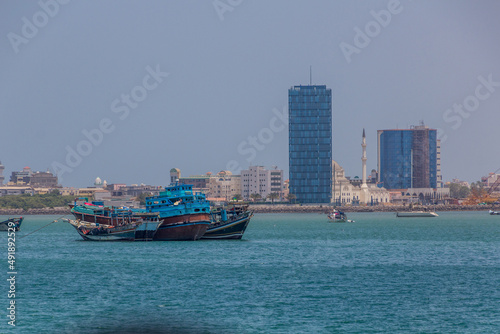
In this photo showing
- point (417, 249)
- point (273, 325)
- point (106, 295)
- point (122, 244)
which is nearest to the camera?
point (273, 325)

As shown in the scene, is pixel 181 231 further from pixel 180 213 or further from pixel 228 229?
pixel 228 229

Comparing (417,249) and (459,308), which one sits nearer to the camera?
(459,308)

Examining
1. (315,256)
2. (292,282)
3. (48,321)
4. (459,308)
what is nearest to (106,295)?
(48,321)

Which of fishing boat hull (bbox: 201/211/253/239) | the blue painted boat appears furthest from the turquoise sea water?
fishing boat hull (bbox: 201/211/253/239)

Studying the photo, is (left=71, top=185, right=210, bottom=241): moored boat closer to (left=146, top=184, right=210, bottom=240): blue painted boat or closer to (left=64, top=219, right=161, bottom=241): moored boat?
(left=146, top=184, right=210, bottom=240): blue painted boat

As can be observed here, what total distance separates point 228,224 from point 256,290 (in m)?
54.1

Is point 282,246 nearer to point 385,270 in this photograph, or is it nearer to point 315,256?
point 315,256

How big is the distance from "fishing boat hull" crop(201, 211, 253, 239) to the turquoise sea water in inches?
616

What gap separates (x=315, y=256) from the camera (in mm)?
85250

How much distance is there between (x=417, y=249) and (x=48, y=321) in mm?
57452

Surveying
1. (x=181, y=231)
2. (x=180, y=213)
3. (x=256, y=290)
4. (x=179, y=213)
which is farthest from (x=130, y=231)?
(x=256, y=290)

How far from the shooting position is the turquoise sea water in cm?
4603

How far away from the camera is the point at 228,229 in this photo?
112m

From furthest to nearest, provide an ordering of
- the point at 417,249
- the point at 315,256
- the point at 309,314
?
the point at 417,249 < the point at 315,256 < the point at 309,314
